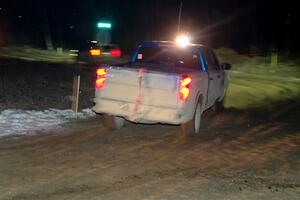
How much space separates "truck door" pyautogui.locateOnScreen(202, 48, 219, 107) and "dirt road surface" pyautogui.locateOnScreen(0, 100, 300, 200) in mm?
751

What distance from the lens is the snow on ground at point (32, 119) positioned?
10.5 meters

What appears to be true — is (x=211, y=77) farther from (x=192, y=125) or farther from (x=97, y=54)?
(x=97, y=54)

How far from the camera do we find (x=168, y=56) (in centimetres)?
1186

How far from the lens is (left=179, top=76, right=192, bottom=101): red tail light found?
9.55 metres

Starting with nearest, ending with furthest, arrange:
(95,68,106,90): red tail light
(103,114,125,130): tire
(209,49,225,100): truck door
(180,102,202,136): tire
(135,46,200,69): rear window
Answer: (95,68,106,90): red tail light
(180,102,202,136): tire
(103,114,125,130): tire
(135,46,200,69): rear window
(209,49,225,100): truck door

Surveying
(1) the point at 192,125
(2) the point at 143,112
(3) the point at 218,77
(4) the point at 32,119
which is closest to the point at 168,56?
(3) the point at 218,77

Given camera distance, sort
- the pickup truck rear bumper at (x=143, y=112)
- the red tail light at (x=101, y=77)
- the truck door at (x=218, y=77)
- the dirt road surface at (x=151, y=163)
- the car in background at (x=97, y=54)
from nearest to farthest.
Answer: the dirt road surface at (x=151, y=163)
the pickup truck rear bumper at (x=143, y=112)
the red tail light at (x=101, y=77)
the truck door at (x=218, y=77)
the car in background at (x=97, y=54)

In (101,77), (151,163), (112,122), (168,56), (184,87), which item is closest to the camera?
(151,163)

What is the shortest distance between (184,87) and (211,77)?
232 cm

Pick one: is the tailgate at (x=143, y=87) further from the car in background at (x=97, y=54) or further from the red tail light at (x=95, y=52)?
the red tail light at (x=95, y=52)

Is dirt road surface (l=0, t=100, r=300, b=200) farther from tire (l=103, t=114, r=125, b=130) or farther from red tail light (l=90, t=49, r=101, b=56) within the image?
red tail light (l=90, t=49, r=101, b=56)

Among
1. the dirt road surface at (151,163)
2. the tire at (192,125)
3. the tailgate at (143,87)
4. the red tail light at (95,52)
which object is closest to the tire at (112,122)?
the dirt road surface at (151,163)

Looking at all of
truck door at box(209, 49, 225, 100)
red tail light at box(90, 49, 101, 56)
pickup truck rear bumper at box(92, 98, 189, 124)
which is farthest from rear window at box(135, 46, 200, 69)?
red tail light at box(90, 49, 101, 56)

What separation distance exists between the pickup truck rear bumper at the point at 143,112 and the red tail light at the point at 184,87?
0.28 m
